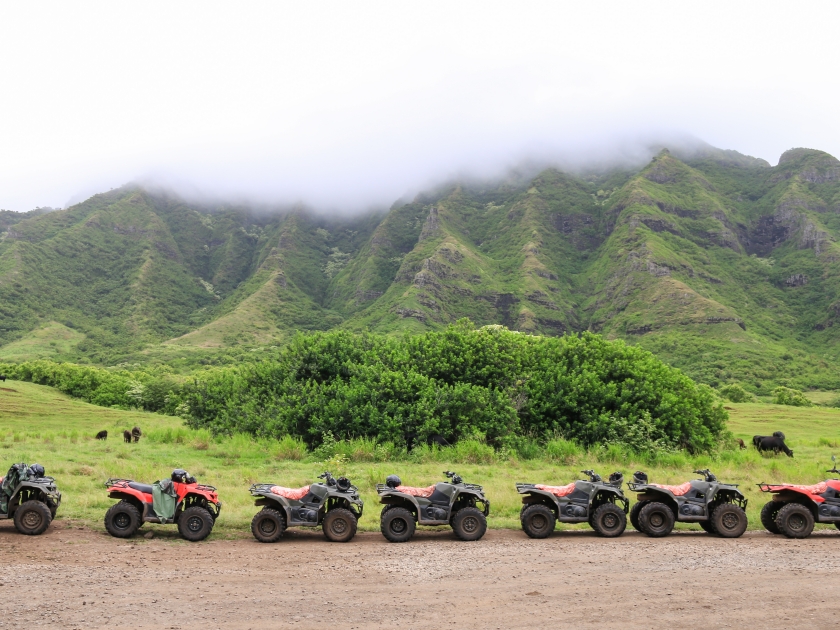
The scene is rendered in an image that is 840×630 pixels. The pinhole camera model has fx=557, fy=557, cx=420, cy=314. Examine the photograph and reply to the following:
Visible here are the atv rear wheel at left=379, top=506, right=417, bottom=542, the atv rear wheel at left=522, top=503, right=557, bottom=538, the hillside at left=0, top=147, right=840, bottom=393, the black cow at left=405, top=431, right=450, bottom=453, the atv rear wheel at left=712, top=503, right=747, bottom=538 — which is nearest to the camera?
the atv rear wheel at left=379, top=506, right=417, bottom=542

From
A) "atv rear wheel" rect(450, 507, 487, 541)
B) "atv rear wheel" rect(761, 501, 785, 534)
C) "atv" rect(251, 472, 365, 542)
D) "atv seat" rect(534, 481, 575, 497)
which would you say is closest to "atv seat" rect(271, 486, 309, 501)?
"atv" rect(251, 472, 365, 542)

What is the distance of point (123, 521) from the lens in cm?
943

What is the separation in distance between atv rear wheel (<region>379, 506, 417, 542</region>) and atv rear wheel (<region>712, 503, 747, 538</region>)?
558 cm

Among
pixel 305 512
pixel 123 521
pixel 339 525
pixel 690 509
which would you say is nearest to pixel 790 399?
pixel 690 509

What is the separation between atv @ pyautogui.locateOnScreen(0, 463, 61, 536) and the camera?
929 centimetres

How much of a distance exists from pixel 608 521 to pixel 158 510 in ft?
26.1

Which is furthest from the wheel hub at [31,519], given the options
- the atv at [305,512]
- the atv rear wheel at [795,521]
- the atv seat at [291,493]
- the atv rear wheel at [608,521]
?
the atv rear wheel at [795,521]

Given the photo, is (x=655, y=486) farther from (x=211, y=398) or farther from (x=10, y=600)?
(x=211, y=398)

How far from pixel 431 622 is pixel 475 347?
59.8 feet

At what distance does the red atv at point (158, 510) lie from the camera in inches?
370

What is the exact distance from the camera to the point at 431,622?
19.9 feet

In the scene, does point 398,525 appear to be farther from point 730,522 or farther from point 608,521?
point 730,522

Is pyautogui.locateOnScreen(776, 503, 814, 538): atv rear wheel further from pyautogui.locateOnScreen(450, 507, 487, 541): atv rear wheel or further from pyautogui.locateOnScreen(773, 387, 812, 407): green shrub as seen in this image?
pyautogui.locateOnScreen(773, 387, 812, 407): green shrub

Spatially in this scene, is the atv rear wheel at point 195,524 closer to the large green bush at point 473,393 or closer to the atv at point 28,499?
the atv at point 28,499
